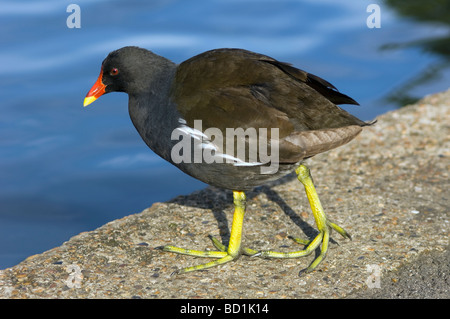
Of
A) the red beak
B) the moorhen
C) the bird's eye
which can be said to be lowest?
the moorhen

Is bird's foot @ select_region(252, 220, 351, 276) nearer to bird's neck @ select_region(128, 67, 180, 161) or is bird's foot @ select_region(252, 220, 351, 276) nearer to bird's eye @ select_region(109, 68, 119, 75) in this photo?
bird's neck @ select_region(128, 67, 180, 161)

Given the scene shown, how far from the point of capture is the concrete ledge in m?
3.69

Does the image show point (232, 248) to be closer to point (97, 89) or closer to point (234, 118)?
point (234, 118)

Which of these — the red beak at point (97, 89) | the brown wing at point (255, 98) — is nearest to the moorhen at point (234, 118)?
the brown wing at point (255, 98)

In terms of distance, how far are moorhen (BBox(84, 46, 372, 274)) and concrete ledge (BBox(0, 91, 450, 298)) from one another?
0.55 ft

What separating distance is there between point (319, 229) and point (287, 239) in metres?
0.24

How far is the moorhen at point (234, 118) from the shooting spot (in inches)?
144

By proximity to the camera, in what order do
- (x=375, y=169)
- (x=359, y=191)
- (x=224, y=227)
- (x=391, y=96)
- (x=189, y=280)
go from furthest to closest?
(x=391, y=96)
(x=375, y=169)
(x=359, y=191)
(x=224, y=227)
(x=189, y=280)

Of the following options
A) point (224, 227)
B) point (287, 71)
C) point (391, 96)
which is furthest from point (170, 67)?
point (391, 96)

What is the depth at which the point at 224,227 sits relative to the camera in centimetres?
443

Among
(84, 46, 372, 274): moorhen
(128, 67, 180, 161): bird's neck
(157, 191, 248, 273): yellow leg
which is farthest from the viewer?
(157, 191, 248, 273): yellow leg

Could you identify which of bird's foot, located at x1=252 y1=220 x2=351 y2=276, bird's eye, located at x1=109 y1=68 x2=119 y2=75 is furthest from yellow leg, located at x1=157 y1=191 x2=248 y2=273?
bird's eye, located at x1=109 y1=68 x2=119 y2=75
